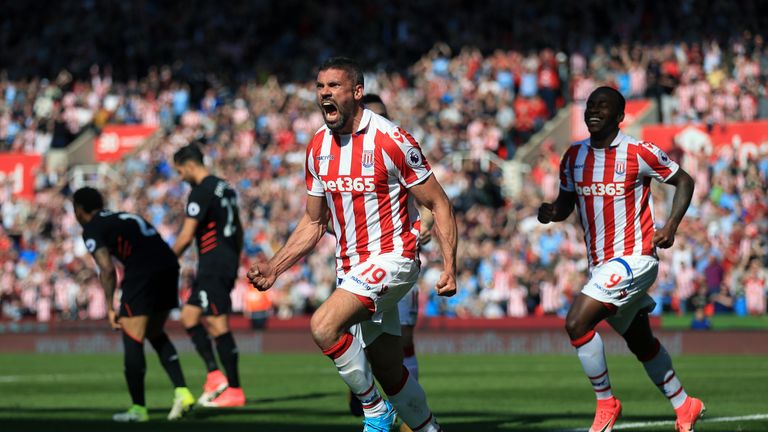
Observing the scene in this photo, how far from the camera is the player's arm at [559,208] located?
33.9 ft

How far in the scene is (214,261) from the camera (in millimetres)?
13961

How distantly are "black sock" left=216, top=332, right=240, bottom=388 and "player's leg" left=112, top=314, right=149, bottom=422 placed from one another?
1621mm

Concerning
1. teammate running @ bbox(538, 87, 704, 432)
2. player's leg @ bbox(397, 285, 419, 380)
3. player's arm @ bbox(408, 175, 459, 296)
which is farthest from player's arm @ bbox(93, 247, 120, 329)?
player's arm @ bbox(408, 175, 459, 296)

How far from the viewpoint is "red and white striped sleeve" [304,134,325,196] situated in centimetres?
864

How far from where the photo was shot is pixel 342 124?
8.40m

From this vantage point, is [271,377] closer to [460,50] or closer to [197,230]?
[197,230]

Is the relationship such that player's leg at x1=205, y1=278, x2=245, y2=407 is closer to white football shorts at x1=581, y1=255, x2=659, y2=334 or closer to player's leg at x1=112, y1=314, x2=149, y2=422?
player's leg at x1=112, y1=314, x2=149, y2=422

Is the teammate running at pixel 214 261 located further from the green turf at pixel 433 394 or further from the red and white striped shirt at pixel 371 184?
the red and white striped shirt at pixel 371 184

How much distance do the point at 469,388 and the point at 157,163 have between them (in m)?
20.9

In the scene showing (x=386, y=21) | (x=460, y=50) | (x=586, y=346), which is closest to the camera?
(x=586, y=346)

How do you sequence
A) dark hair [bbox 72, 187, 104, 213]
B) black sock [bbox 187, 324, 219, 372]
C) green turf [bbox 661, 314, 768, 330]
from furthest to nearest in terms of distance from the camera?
green turf [bbox 661, 314, 768, 330] → black sock [bbox 187, 324, 219, 372] → dark hair [bbox 72, 187, 104, 213]

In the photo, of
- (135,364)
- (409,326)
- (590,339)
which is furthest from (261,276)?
(135,364)

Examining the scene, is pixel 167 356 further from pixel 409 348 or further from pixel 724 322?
pixel 724 322

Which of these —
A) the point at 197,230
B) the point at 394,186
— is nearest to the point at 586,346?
the point at 394,186
